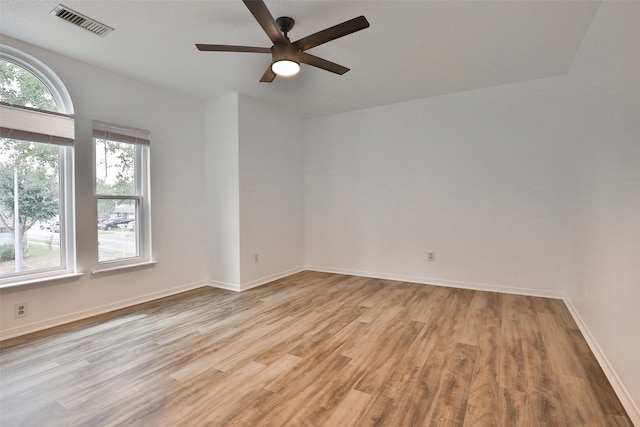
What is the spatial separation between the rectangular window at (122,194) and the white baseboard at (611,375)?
14.1 ft

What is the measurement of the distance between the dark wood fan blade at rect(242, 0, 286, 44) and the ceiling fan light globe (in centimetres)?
15

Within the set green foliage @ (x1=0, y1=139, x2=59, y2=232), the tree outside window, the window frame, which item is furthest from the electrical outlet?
the window frame

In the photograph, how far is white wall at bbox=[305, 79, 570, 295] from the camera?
364cm

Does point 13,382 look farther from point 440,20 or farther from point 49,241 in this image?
point 440,20

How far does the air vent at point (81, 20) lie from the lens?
2302mm

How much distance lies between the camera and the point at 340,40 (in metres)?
2.71

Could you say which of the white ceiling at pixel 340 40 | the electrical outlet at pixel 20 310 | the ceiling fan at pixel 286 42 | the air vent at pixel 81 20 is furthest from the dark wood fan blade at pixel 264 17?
the electrical outlet at pixel 20 310

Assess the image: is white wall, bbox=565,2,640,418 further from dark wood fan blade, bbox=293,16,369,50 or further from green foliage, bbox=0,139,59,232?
green foliage, bbox=0,139,59,232

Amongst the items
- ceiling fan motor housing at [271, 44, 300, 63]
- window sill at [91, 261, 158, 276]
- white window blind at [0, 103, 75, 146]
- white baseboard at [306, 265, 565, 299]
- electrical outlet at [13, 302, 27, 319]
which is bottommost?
white baseboard at [306, 265, 565, 299]

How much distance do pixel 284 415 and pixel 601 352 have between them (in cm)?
226

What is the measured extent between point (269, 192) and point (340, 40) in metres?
2.41

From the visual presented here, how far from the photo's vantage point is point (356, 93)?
4.06m

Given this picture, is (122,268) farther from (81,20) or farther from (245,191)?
(81,20)

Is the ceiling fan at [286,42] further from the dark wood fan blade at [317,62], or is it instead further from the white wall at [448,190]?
the white wall at [448,190]
